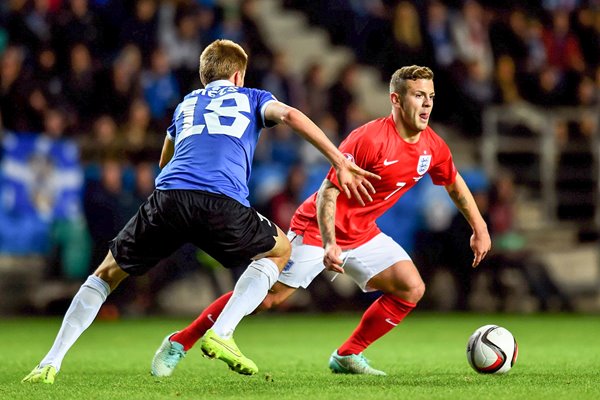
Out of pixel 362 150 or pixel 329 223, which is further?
pixel 362 150

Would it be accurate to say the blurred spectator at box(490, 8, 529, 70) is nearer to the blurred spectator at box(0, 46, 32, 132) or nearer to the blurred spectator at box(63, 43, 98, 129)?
the blurred spectator at box(63, 43, 98, 129)

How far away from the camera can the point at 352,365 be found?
7457 mm

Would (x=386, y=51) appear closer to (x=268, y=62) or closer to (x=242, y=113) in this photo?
(x=268, y=62)

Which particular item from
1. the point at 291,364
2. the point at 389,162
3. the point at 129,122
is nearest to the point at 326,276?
the point at 129,122

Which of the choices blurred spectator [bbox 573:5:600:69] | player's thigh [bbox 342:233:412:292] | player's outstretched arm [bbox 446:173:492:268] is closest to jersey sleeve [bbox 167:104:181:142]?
player's thigh [bbox 342:233:412:292]

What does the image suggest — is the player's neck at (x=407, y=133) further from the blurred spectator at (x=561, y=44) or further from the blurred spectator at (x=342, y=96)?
the blurred spectator at (x=561, y=44)

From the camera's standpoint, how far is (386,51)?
17.2 metres

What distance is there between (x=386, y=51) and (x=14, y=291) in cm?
668

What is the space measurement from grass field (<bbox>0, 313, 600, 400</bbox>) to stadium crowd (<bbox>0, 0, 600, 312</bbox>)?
1.53m

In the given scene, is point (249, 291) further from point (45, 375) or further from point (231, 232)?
point (45, 375)

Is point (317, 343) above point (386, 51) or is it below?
below

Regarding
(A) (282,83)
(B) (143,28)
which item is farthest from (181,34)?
(A) (282,83)

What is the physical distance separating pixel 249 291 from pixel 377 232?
1.44 metres

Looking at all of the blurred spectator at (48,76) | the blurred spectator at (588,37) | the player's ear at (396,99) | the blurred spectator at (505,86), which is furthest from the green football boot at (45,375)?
the blurred spectator at (588,37)
